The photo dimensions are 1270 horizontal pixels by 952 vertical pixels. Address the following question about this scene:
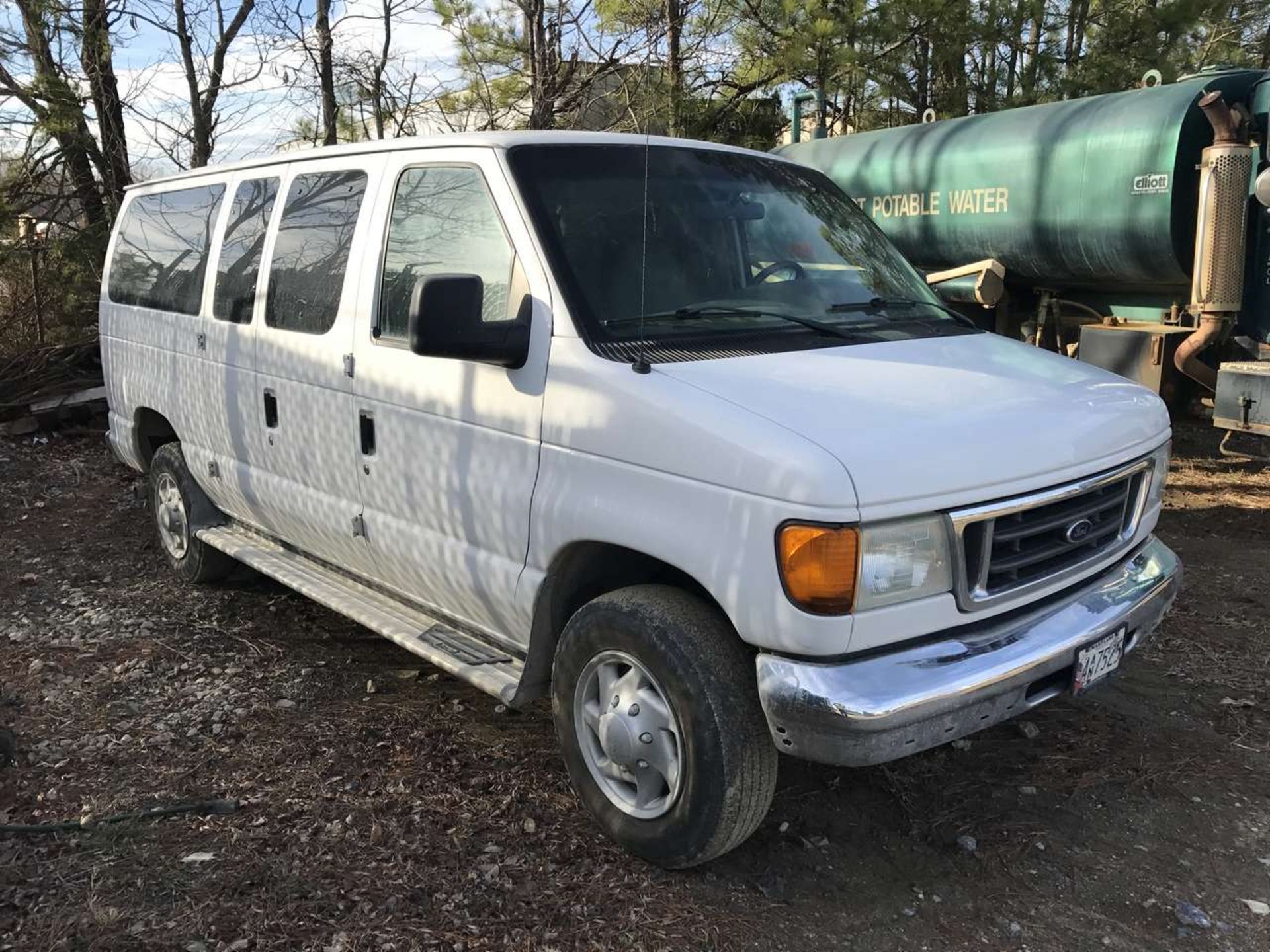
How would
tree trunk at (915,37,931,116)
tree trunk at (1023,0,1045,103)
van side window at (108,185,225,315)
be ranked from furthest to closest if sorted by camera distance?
tree trunk at (915,37,931,116), tree trunk at (1023,0,1045,103), van side window at (108,185,225,315)

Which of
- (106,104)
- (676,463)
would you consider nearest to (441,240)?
(676,463)

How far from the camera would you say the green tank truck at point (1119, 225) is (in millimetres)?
6766

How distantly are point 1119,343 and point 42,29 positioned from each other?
10.2 metres

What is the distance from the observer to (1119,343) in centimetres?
739

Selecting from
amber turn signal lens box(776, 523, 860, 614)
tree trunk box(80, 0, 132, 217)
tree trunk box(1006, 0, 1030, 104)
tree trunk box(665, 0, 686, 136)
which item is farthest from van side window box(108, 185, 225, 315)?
tree trunk box(1006, 0, 1030, 104)

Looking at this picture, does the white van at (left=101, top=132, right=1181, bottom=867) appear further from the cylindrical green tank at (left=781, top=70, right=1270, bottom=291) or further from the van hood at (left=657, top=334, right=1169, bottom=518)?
the cylindrical green tank at (left=781, top=70, right=1270, bottom=291)

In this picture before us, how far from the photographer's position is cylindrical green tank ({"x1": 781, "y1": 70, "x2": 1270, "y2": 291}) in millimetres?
6984

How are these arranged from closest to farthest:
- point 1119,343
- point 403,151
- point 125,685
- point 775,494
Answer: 1. point 775,494
2. point 403,151
3. point 125,685
4. point 1119,343

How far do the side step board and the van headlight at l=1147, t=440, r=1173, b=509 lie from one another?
7.00ft

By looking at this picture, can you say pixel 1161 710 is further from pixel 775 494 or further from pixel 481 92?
pixel 481 92

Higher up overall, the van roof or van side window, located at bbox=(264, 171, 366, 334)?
the van roof

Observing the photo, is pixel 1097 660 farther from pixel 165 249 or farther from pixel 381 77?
pixel 381 77

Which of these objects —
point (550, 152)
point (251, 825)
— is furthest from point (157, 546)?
point (550, 152)

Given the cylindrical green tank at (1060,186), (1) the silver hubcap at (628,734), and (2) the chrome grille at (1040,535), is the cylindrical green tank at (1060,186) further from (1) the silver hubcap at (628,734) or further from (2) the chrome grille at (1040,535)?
(1) the silver hubcap at (628,734)
